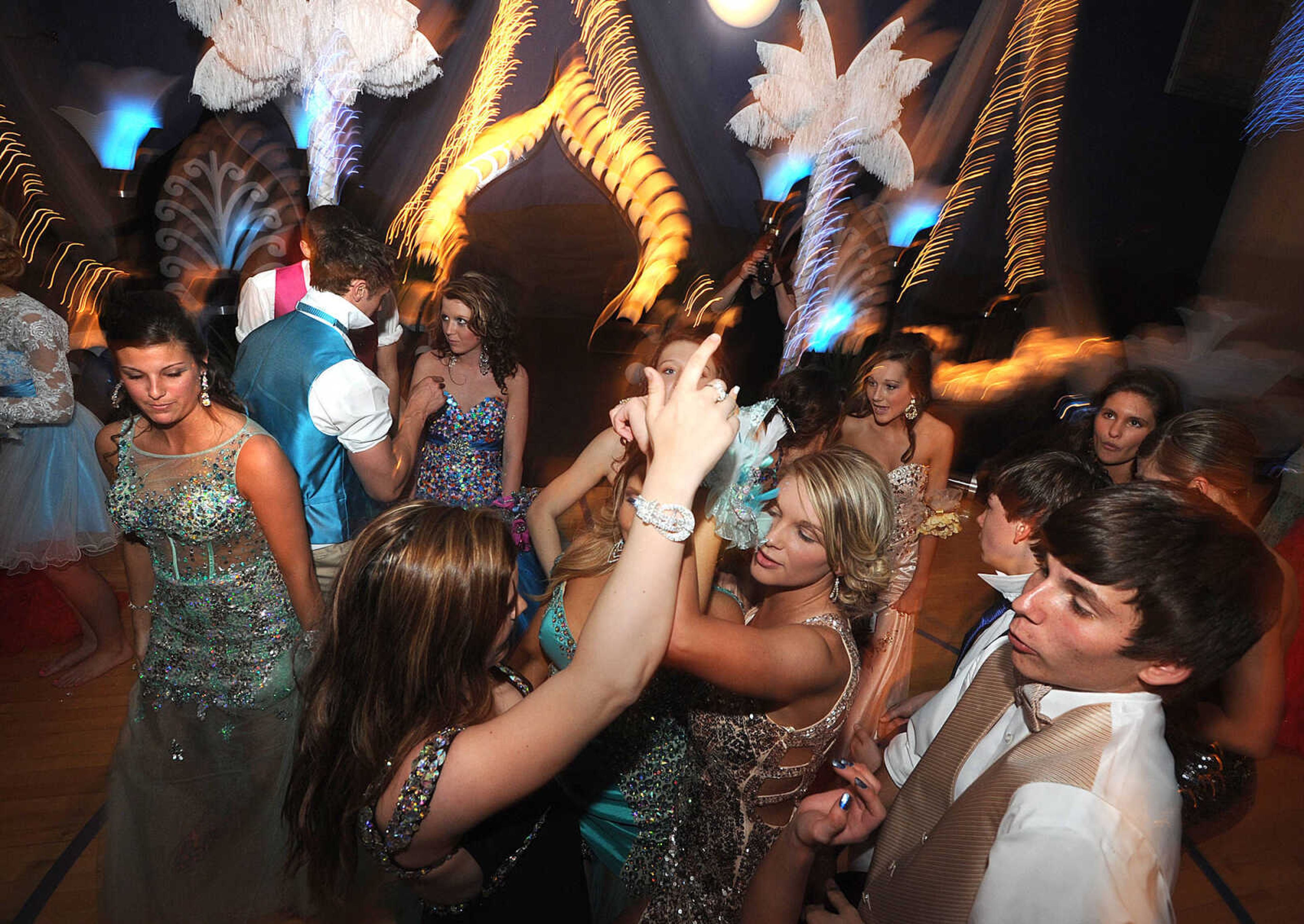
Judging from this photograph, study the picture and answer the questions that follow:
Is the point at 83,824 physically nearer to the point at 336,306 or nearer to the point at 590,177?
the point at 336,306

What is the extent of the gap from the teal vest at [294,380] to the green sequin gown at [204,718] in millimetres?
397

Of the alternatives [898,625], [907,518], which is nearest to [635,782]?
[898,625]

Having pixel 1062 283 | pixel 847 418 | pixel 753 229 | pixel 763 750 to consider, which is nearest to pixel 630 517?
→ pixel 763 750

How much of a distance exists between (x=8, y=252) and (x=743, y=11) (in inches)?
148

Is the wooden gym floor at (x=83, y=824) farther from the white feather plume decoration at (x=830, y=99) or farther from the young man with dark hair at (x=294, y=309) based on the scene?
the white feather plume decoration at (x=830, y=99)

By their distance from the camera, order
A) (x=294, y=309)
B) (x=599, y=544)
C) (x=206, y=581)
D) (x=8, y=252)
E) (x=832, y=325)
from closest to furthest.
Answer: (x=599, y=544)
(x=206, y=581)
(x=8, y=252)
(x=294, y=309)
(x=832, y=325)

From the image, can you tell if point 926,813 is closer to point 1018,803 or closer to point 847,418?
point 1018,803

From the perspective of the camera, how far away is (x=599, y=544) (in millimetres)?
1471

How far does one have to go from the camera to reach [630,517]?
1479 mm

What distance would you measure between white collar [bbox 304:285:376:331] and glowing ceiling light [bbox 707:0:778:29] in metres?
3.13

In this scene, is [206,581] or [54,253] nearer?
[206,581]

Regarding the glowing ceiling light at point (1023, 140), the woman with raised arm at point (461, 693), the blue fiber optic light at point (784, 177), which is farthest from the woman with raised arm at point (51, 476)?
the glowing ceiling light at point (1023, 140)

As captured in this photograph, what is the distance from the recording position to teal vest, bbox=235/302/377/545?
80.7 inches

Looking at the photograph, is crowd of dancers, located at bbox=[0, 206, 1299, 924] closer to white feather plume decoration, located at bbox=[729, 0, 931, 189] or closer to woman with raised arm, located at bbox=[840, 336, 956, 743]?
woman with raised arm, located at bbox=[840, 336, 956, 743]
